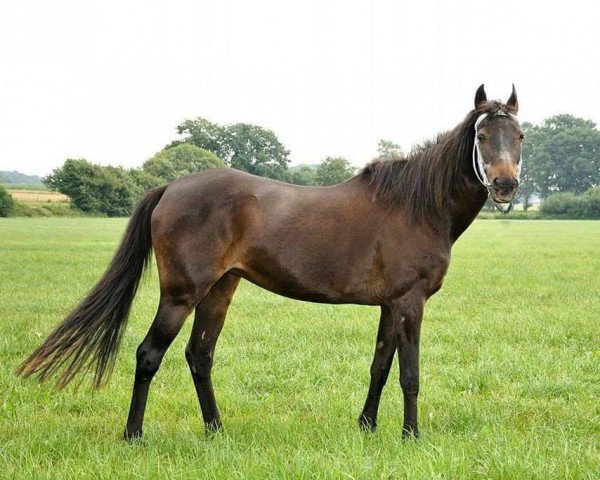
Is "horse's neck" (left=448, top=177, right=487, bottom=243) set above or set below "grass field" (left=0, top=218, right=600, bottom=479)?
above

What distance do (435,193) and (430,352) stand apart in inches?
125

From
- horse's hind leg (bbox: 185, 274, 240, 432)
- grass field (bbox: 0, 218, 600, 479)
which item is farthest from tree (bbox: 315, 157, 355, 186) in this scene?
horse's hind leg (bbox: 185, 274, 240, 432)

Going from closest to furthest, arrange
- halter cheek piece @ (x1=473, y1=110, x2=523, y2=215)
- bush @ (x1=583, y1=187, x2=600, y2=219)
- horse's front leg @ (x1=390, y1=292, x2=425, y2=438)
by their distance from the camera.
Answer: halter cheek piece @ (x1=473, y1=110, x2=523, y2=215) → horse's front leg @ (x1=390, y1=292, x2=425, y2=438) → bush @ (x1=583, y1=187, x2=600, y2=219)

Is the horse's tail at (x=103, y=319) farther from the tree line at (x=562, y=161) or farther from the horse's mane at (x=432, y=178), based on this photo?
the tree line at (x=562, y=161)

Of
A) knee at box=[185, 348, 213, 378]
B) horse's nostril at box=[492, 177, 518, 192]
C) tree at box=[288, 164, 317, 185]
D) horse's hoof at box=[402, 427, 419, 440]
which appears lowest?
horse's hoof at box=[402, 427, 419, 440]

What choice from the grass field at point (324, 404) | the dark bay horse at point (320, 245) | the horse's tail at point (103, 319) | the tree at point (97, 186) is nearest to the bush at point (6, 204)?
the tree at point (97, 186)

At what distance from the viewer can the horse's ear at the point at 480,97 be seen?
14.7ft

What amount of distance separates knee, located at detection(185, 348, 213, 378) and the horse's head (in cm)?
256

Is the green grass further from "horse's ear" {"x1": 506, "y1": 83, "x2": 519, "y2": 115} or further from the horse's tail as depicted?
"horse's ear" {"x1": 506, "y1": 83, "x2": 519, "y2": 115}

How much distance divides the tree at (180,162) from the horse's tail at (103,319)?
200 ft

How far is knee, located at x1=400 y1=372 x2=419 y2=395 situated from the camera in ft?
14.7

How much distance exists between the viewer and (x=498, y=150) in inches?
166

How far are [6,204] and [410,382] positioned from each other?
62.8m

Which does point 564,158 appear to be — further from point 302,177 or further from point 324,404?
point 324,404
